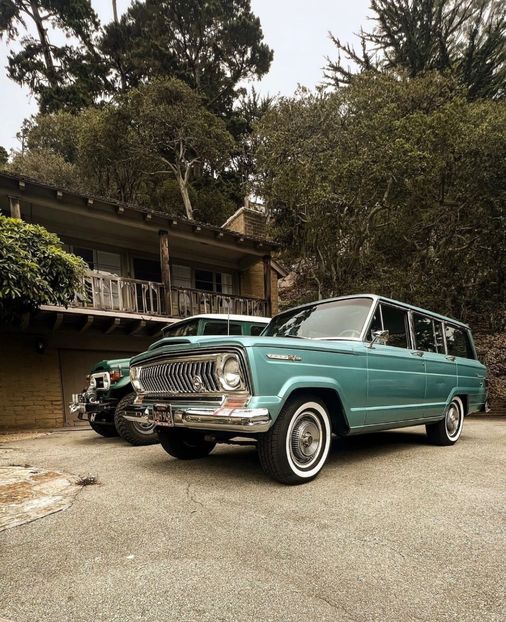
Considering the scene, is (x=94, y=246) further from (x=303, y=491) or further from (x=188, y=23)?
(x=188, y=23)

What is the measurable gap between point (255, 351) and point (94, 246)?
11.2 meters

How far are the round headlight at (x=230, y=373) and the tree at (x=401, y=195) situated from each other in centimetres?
877

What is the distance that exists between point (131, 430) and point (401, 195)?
9391mm

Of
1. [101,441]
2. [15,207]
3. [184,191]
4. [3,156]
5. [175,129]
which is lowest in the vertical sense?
[101,441]

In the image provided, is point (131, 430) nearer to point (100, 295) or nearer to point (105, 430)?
point (105, 430)

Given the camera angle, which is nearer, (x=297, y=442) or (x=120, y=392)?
(x=297, y=442)

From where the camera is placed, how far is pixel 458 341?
6262 millimetres

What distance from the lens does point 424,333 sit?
544cm

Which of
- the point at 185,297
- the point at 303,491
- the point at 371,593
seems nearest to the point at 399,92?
the point at 185,297

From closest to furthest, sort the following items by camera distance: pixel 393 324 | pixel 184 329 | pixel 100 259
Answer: pixel 393 324 < pixel 184 329 < pixel 100 259

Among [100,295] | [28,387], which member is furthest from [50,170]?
[28,387]

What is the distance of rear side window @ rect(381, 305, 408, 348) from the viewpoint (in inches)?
188

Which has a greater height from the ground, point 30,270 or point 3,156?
point 3,156

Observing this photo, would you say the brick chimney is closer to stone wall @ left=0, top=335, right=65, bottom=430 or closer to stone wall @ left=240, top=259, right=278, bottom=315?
stone wall @ left=240, top=259, right=278, bottom=315
